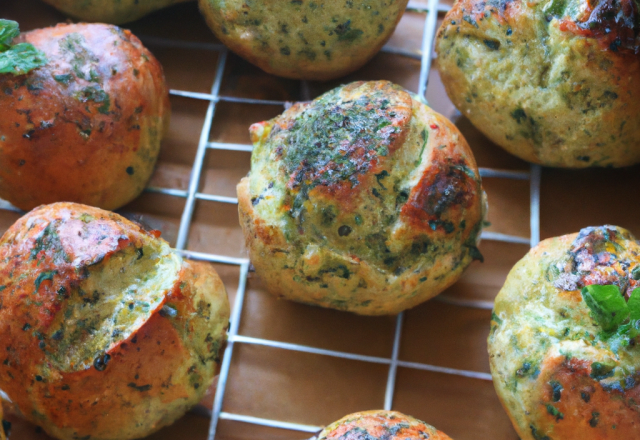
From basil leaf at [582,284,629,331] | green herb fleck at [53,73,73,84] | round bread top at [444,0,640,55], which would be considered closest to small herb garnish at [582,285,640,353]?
basil leaf at [582,284,629,331]

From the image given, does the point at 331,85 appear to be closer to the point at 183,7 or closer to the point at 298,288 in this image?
the point at 183,7

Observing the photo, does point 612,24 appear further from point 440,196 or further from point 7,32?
point 7,32

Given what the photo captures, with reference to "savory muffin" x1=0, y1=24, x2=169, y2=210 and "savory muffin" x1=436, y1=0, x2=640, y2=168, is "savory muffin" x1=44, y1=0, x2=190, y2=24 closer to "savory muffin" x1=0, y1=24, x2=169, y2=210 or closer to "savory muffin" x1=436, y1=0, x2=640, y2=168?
"savory muffin" x1=0, y1=24, x2=169, y2=210

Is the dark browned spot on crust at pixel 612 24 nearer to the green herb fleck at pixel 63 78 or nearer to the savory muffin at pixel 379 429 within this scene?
the savory muffin at pixel 379 429

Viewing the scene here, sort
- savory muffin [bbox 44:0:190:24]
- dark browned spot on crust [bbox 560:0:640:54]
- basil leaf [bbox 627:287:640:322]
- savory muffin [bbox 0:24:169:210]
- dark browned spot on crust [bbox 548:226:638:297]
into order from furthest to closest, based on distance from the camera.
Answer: savory muffin [bbox 44:0:190:24] → savory muffin [bbox 0:24:169:210] → dark browned spot on crust [bbox 560:0:640:54] → dark browned spot on crust [bbox 548:226:638:297] → basil leaf [bbox 627:287:640:322]

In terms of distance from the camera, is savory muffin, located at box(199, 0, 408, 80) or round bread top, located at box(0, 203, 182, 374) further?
savory muffin, located at box(199, 0, 408, 80)

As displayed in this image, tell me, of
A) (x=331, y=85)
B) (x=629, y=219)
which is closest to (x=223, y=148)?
(x=331, y=85)
